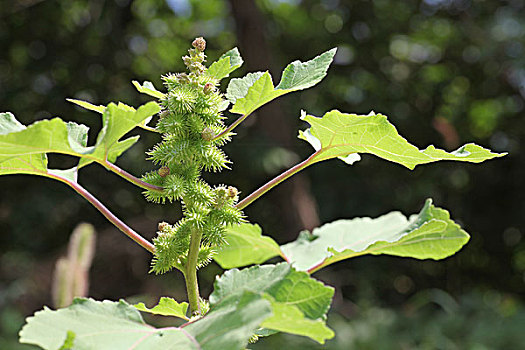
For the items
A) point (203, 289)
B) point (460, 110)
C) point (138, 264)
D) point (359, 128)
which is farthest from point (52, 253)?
point (359, 128)

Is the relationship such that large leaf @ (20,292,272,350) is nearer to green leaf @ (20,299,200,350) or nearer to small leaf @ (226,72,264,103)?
green leaf @ (20,299,200,350)

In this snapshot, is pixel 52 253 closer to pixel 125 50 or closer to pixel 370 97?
pixel 125 50

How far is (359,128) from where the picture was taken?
1.24 ft

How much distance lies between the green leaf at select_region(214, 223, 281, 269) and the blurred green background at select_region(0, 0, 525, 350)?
242 centimetres

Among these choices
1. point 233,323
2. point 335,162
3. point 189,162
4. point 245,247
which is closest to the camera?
point 233,323

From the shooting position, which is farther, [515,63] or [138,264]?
[138,264]

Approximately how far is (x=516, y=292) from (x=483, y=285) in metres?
0.22

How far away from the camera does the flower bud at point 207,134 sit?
37 cm

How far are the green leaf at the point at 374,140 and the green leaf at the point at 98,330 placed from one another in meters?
0.17

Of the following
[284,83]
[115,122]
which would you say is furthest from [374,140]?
[115,122]

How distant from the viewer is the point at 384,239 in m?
0.47

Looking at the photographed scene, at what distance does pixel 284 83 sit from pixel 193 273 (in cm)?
15

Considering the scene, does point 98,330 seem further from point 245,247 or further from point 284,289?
point 245,247

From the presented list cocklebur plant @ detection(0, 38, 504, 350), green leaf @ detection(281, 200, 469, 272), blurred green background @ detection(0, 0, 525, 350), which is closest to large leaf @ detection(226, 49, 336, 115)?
cocklebur plant @ detection(0, 38, 504, 350)
